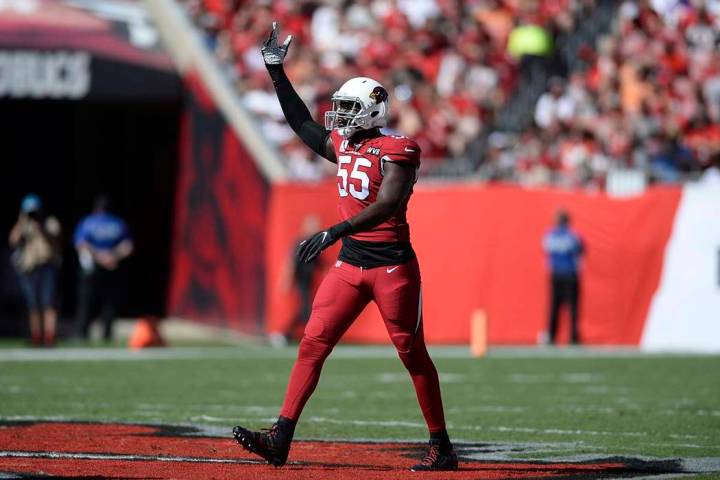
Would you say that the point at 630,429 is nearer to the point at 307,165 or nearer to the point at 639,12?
the point at 307,165

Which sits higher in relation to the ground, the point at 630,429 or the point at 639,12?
the point at 639,12

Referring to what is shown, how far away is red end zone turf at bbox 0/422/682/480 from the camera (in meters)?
7.22

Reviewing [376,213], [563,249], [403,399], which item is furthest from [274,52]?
[563,249]

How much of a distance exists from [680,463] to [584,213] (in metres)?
12.7

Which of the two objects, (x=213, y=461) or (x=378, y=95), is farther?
(x=378, y=95)

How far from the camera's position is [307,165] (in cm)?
2242

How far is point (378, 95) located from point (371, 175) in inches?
17.8

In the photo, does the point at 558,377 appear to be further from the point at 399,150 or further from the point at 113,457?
the point at 113,457

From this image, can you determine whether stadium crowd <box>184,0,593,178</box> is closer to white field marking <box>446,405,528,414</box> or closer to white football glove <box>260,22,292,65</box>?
white field marking <box>446,405,528,414</box>

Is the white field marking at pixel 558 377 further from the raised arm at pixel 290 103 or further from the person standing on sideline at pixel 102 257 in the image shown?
the person standing on sideline at pixel 102 257

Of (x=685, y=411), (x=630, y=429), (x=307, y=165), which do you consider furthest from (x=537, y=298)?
(x=630, y=429)

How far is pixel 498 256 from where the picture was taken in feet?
67.3

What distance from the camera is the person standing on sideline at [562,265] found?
19.4 metres

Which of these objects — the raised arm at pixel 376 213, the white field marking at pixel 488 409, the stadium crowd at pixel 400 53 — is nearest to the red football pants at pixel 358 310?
the raised arm at pixel 376 213
